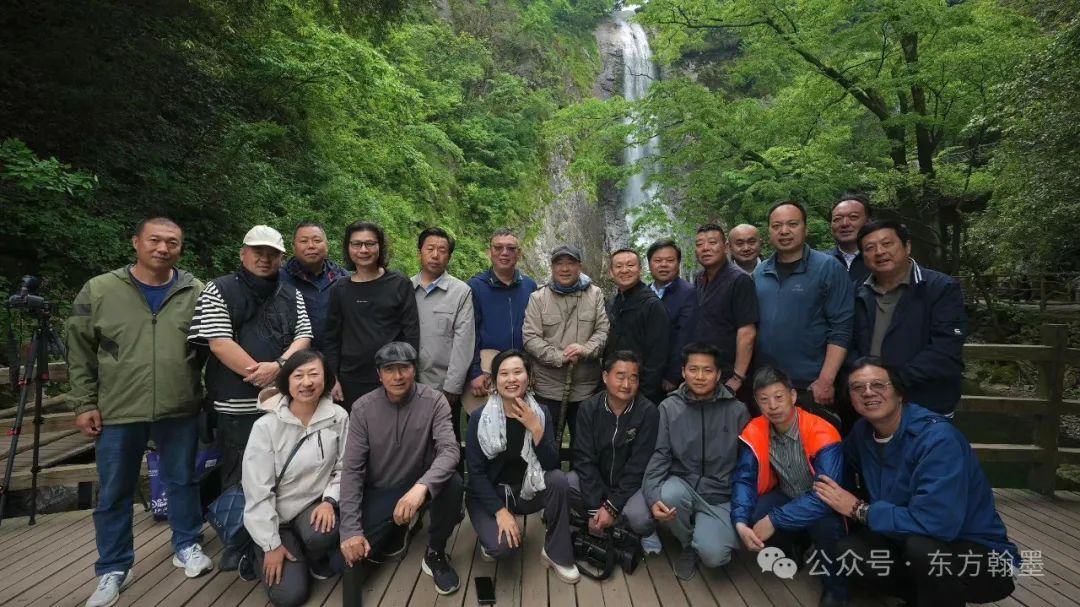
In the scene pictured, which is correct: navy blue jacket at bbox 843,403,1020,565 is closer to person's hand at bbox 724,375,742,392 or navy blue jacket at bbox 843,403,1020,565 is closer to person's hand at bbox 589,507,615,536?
person's hand at bbox 724,375,742,392

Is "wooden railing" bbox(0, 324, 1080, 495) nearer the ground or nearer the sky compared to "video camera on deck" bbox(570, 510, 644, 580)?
nearer the sky

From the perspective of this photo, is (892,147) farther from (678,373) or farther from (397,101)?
(397,101)

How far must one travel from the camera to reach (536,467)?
3.00 meters

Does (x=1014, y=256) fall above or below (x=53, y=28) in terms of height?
below

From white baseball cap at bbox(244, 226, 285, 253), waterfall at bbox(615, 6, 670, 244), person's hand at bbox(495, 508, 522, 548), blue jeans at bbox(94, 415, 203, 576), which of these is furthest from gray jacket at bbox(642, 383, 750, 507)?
waterfall at bbox(615, 6, 670, 244)

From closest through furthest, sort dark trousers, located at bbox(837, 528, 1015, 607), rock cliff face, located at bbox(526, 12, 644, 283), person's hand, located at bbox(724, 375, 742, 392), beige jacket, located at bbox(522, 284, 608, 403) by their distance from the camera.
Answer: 1. dark trousers, located at bbox(837, 528, 1015, 607)
2. person's hand, located at bbox(724, 375, 742, 392)
3. beige jacket, located at bbox(522, 284, 608, 403)
4. rock cliff face, located at bbox(526, 12, 644, 283)

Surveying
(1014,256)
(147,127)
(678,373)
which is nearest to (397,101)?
(147,127)

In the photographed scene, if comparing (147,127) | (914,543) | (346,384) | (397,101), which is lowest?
(914,543)

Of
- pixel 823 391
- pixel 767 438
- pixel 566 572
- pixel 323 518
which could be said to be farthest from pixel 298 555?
pixel 823 391

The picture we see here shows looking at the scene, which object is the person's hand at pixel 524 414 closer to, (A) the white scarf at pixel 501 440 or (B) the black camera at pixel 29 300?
(A) the white scarf at pixel 501 440

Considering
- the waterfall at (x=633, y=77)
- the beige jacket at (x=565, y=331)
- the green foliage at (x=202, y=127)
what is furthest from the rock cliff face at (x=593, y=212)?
the beige jacket at (x=565, y=331)

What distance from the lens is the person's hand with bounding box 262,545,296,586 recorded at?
8.63ft

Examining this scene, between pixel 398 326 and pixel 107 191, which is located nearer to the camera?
pixel 398 326

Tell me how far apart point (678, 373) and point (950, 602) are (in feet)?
5.76
